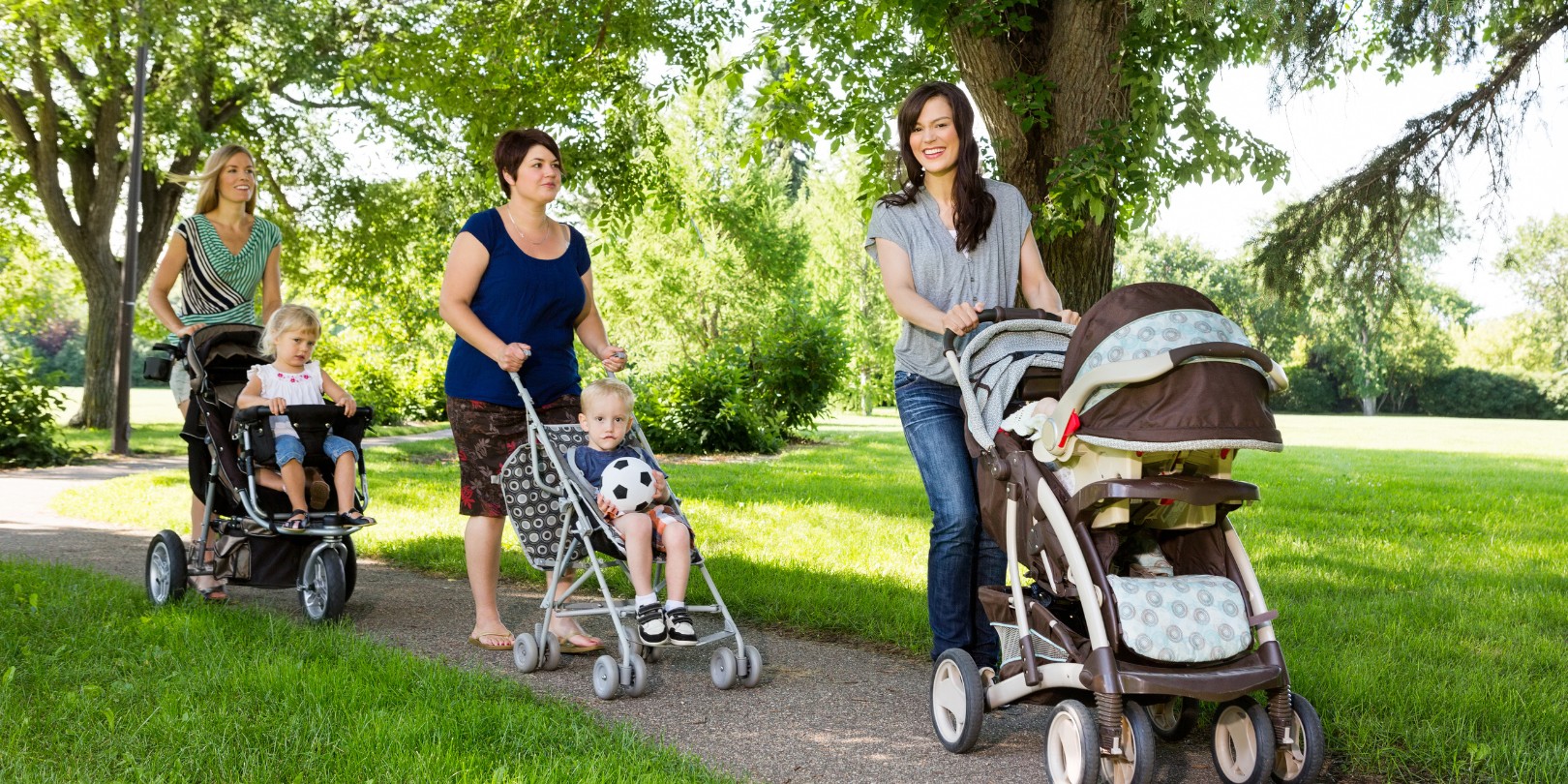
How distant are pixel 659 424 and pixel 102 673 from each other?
40.6 ft

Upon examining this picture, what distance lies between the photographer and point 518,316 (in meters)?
5.19

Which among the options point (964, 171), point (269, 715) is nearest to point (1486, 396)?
point (964, 171)

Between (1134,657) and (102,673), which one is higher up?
(1134,657)

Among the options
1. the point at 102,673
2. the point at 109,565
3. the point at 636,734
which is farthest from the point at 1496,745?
the point at 109,565

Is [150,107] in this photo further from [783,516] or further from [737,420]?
[783,516]

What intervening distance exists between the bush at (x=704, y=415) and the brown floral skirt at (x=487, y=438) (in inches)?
443

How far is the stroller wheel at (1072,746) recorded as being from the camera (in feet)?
10.5

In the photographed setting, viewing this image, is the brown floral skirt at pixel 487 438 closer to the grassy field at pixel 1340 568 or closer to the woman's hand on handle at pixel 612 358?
the woman's hand on handle at pixel 612 358

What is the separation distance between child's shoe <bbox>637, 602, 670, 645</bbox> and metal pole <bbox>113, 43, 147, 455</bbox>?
A: 1347cm

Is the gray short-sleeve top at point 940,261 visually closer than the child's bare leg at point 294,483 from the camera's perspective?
Yes

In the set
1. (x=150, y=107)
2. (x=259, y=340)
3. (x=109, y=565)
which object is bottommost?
(x=109, y=565)

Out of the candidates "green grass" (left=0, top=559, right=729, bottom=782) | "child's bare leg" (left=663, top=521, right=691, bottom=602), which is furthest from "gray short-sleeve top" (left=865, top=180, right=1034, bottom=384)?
"green grass" (left=0, top=559, right=729, bottom=782)

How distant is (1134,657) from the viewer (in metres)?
3.27

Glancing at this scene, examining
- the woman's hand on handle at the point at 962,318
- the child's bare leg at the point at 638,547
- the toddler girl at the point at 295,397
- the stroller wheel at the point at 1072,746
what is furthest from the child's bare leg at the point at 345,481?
the stroller wheel at the point at 1072,746
